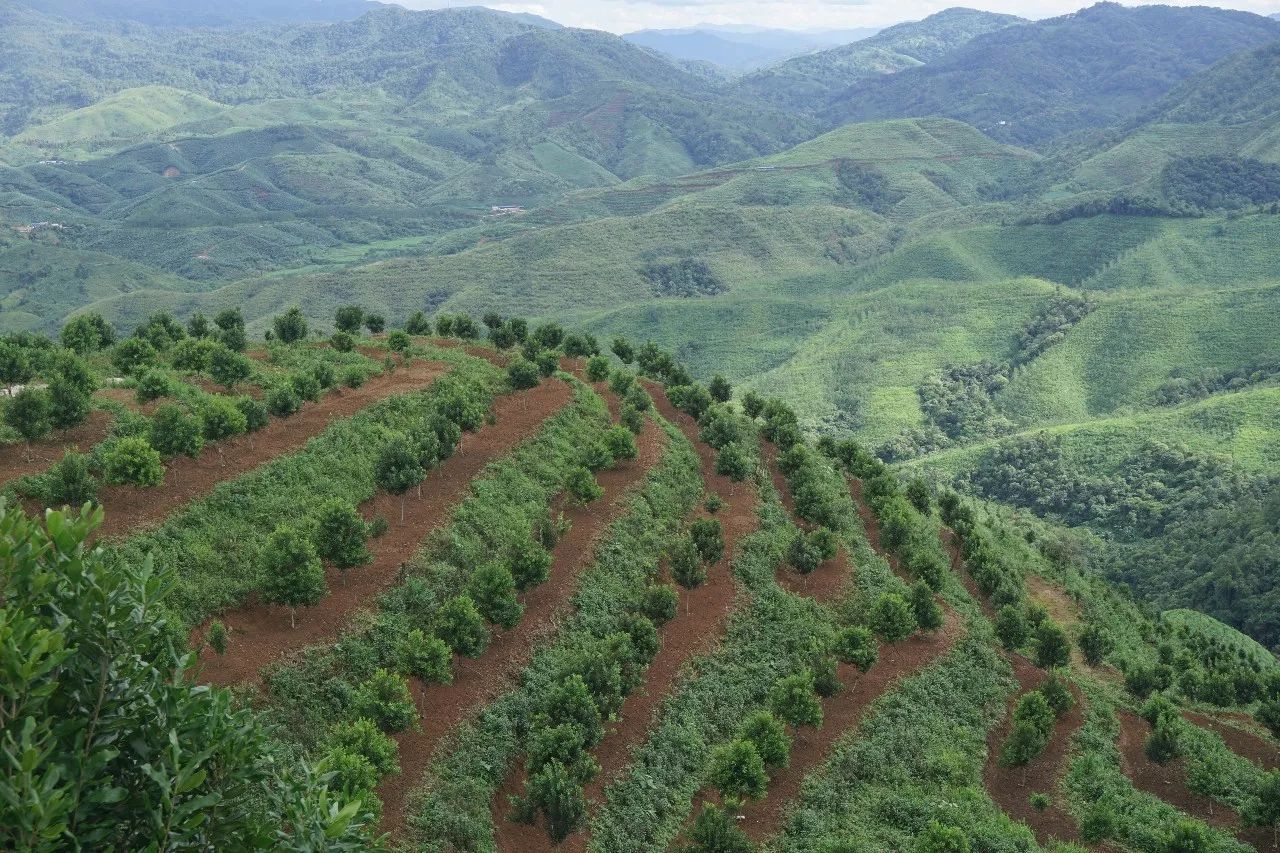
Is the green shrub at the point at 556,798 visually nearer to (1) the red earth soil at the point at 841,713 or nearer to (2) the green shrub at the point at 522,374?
(1) the red earth soil at the point at 841,713

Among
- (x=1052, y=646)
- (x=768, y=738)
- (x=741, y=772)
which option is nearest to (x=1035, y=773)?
(x=1052, y=646)

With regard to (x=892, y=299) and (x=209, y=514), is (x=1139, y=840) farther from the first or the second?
(x=892, y=299)

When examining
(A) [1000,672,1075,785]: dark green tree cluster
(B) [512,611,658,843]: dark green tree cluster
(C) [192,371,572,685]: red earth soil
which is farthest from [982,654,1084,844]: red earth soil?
(C) [192,371,572,685]: red earth soil

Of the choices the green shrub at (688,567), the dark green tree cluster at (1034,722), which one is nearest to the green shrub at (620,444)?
the green shrub at (688,567)

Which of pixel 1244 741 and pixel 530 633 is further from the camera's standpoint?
pixel 1244 741

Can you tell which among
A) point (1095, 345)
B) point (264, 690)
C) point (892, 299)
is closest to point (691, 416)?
point (264, 690)

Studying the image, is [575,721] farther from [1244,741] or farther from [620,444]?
[1244,741]
